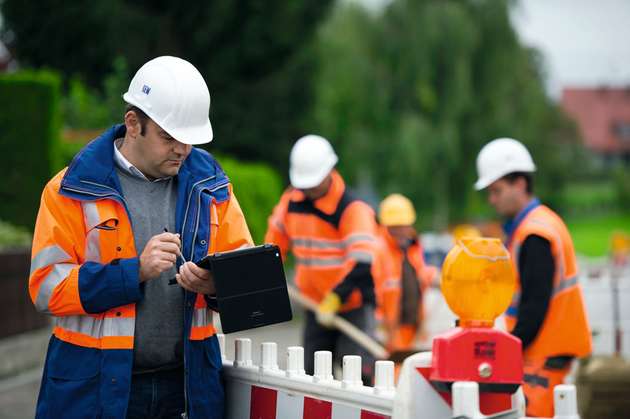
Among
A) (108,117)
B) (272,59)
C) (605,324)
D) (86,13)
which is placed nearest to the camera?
(605,324)

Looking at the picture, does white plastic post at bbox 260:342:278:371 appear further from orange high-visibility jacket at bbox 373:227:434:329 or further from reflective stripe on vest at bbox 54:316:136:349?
orange high-visibility jacket at bbox 373:227:434:329

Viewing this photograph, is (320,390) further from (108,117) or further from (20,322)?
(108,117)

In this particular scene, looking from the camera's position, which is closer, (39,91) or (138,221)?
(138,221)

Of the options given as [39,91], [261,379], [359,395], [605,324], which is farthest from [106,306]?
[39,91]

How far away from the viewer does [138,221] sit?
3701 mm

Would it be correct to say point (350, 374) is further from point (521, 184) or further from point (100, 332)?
point (521, 184)

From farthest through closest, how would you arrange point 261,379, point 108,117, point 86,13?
point 86,13 < point 108,117 < point 261,379

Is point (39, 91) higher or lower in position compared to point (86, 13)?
lower

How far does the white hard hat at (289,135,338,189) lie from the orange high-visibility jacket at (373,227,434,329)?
294 cm

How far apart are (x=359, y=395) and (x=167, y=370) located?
2.53 ft

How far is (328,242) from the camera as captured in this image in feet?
25.4

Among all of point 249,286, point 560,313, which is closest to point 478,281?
point 249,286

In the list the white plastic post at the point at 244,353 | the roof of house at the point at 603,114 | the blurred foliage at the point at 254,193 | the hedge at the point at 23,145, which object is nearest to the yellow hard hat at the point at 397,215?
the hedge at the point at 23,145

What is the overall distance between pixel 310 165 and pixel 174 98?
4182 mm
